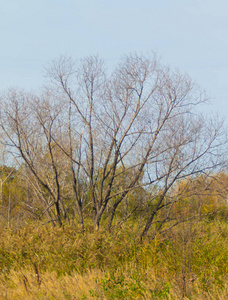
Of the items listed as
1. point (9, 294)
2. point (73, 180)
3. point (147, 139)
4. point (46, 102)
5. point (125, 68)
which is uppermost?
point (125, 68)

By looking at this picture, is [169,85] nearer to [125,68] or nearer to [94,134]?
[125,68]

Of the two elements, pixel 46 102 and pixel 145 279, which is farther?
pixel 46 102

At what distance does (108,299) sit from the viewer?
5242mm

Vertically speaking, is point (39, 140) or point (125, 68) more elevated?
point (125, 68)

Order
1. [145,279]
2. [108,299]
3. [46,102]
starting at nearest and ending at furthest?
[108,299] < [145,279] < [46,102]

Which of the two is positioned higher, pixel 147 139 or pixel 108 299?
pixel 147 139

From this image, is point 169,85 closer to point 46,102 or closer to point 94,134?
point 94,134

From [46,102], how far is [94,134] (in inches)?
70.5

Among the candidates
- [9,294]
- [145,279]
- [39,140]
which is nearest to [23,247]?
[9,294]

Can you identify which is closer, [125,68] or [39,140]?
→ [125,68]

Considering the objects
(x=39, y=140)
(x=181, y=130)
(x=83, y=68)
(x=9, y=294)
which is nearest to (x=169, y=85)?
(x=181, y=130)

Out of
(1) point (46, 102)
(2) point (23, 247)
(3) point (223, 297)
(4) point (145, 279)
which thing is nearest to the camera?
(3) point (223, 297)

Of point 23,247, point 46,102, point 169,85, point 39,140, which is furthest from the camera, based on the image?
point 39,140

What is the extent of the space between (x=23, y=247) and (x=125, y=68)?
5754 millimetres
